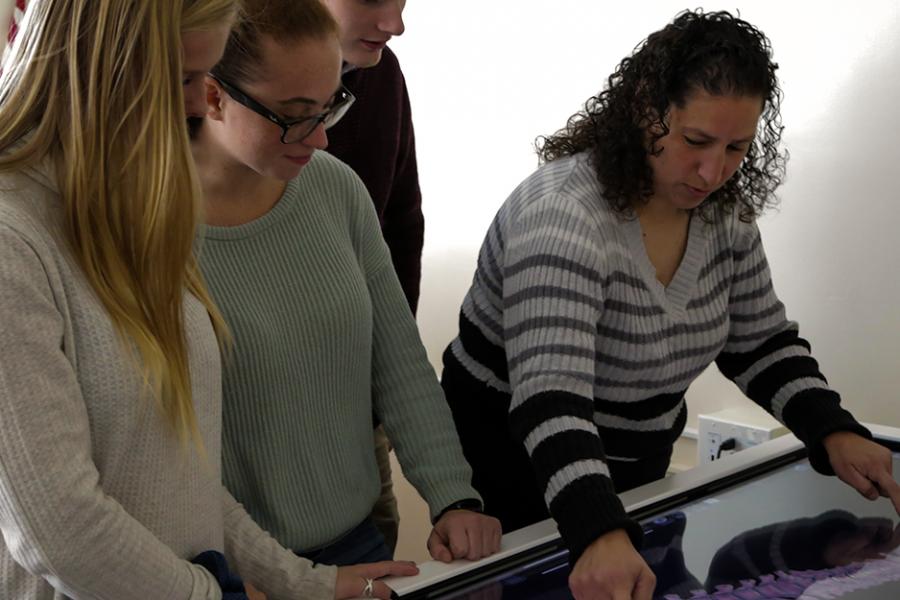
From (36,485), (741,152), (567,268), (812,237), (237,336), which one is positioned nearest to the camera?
(36,485)

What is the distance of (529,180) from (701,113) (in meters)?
0.24

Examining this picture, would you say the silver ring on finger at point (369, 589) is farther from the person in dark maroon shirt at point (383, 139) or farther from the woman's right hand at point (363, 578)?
the person in dark maroon shirt at point (383, 139)

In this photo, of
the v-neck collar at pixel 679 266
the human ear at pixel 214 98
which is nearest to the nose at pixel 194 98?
the human ear at pixel 214 98

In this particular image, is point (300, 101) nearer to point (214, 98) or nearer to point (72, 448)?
point (214, 98)

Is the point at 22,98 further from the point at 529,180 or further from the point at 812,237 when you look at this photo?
the point at 812,237

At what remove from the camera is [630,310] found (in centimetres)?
138

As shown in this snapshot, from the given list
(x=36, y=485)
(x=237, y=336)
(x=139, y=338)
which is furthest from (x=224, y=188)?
Answer: (x=36, y=485)

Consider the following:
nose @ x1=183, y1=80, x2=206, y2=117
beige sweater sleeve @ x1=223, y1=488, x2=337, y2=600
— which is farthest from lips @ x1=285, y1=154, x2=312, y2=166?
beige sweater sleeve @ x1=223, y1=488, x2=337, y2=600

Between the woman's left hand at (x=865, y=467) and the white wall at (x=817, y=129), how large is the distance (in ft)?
2.18

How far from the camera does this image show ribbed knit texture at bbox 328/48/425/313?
1.81 meters

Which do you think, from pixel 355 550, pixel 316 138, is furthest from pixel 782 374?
pixel 316 138

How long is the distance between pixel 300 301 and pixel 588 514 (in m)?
0.40

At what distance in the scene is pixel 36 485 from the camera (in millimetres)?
846

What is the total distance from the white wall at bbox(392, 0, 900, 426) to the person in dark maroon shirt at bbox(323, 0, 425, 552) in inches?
28.3
